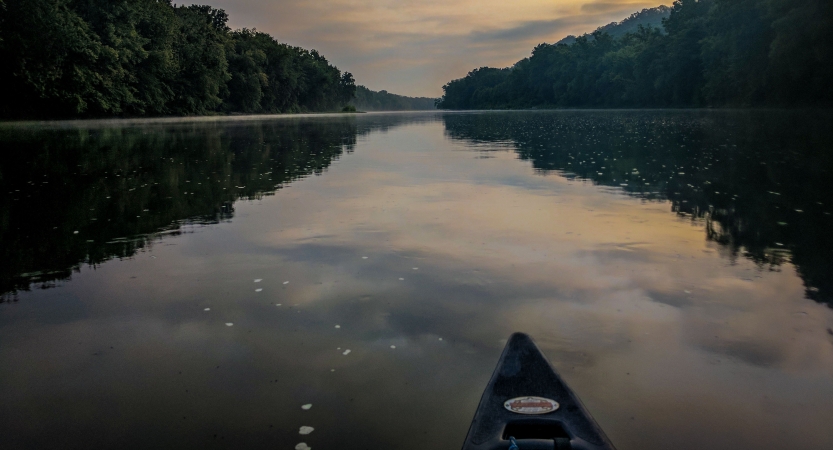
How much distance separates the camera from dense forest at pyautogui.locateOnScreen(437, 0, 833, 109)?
52.9 m

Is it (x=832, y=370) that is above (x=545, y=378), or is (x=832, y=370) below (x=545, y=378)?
below

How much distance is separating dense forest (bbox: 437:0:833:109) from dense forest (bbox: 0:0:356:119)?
64.4m

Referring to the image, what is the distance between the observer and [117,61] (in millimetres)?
63406

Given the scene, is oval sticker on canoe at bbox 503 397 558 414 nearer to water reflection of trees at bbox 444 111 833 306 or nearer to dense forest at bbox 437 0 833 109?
water reflection of trees at bbox 444 111 833 306

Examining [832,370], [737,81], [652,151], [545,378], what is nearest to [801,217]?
[832,370]

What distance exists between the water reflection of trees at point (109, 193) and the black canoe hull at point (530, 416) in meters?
6.08

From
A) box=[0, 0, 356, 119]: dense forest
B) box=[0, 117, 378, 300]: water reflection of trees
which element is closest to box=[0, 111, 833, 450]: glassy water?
box=[0, 117, 378, 300]: water reflection of trees

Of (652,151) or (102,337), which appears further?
(652,151)

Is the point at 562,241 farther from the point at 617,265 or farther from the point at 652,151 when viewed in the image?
the point at 652,151

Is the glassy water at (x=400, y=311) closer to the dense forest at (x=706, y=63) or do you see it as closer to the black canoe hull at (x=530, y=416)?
the black canoe hull at (x=530, y=416)

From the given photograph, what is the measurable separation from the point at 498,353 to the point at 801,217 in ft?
27.2

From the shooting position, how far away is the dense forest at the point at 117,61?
52719mm

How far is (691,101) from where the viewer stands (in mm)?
98812

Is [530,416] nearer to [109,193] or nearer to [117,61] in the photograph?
[109,193]
